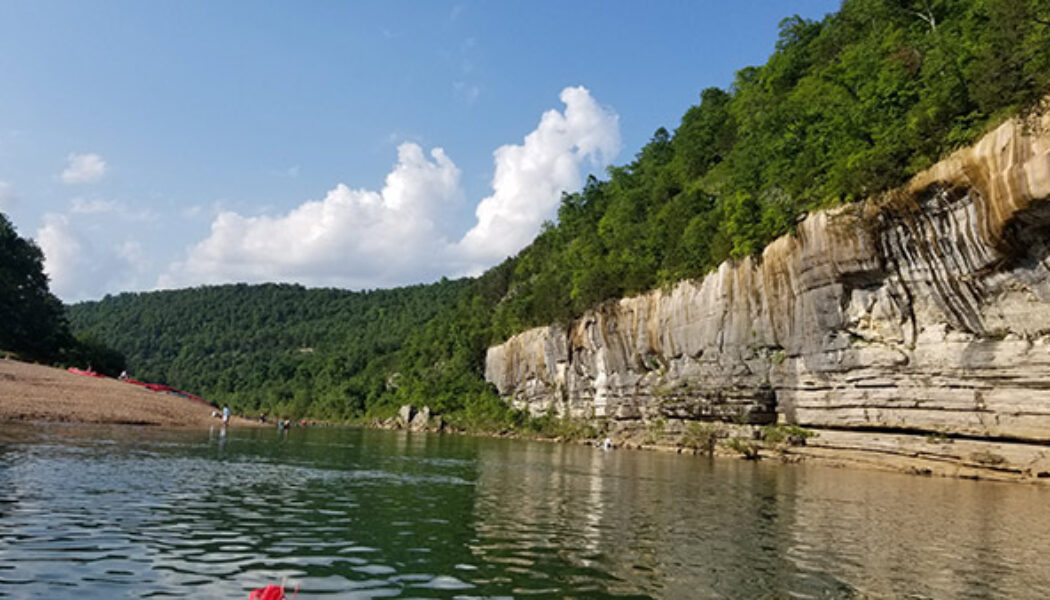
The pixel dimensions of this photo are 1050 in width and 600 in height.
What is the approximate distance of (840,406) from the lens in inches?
1580

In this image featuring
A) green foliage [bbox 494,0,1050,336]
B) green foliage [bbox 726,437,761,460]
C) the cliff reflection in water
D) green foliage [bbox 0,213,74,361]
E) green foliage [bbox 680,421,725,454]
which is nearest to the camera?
the cliff reflection in water

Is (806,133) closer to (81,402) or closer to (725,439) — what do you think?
(725,439)

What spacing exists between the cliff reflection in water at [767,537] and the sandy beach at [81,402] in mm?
29651

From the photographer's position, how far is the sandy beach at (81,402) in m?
41.0

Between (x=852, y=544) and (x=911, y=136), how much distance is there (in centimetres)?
2618

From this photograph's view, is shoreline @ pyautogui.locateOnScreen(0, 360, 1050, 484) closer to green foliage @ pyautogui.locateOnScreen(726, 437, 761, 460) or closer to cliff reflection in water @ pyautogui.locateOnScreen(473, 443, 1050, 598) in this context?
green foliage @ pyautogui.locateOnScreen(726, 437, 761, 460)

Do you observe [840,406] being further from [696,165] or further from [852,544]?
[696,165]

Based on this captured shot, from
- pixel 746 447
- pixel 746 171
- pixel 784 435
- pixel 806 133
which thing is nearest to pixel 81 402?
pixel 746 447

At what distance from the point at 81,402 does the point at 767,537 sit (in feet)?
148

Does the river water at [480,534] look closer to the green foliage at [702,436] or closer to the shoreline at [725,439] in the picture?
the shoreline at [725,439]

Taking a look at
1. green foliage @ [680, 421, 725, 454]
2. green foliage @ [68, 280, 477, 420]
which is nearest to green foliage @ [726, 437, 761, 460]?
green foliage @ [680, 421, 725, 454]

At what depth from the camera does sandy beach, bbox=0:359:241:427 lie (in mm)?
41000

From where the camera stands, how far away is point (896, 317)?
3738 cm

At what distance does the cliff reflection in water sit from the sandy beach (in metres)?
29.7
